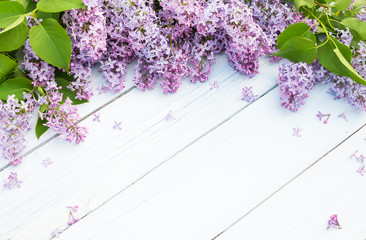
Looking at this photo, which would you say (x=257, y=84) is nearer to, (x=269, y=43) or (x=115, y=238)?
(x=269, y=43)

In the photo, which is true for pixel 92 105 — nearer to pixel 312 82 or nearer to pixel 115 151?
pixel 115 151

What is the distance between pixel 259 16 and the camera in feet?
3.76

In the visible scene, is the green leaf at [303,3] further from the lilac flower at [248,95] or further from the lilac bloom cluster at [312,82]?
the lilac flower at [248,95]

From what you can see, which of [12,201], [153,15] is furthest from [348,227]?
[12,201]

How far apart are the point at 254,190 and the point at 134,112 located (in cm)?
39

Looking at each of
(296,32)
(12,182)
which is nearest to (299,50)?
(296,32)

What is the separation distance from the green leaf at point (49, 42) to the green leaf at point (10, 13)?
44 millimetres

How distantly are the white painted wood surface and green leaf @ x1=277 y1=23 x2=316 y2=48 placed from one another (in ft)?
0.53

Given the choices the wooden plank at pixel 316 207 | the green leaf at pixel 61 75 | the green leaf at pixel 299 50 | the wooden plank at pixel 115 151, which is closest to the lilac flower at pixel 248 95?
the wooden plank at pixel 115 151

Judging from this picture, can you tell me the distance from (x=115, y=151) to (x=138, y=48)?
0.92ft

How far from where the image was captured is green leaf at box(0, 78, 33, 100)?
1.02 m

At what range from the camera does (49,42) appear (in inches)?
37.1

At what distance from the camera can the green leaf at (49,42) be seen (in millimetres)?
937

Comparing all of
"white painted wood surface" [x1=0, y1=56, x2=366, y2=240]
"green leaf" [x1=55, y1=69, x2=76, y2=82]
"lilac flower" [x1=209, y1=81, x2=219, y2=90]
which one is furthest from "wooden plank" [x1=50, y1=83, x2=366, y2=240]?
"green leaf" [x1=55, y1=69, x2=76, y2=82]
